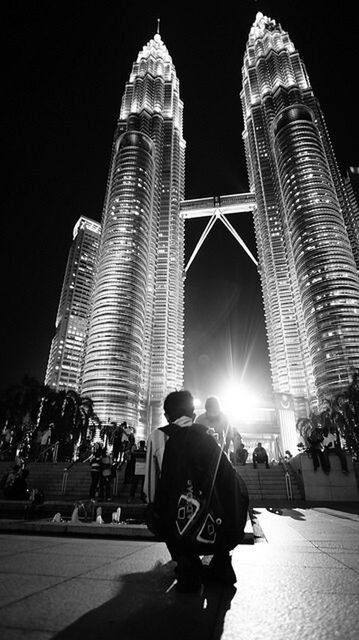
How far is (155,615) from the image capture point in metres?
1.84

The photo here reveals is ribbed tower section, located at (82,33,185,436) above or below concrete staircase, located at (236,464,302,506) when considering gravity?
above

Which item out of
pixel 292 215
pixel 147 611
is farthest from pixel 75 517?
pixel 292 215

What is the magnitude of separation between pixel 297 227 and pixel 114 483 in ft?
407

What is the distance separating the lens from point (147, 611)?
6.27 feet

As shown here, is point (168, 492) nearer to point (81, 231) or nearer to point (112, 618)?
point (112, 618)

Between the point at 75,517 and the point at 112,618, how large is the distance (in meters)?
5.83

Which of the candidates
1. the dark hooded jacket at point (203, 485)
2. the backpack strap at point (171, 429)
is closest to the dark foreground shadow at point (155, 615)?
the dark hooded jacket at point (203, 485)

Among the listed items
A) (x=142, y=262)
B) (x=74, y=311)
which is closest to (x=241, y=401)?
(x=142, y=262)

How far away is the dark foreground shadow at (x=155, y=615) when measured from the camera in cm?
160

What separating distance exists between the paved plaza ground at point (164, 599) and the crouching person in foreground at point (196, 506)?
0.63 ft

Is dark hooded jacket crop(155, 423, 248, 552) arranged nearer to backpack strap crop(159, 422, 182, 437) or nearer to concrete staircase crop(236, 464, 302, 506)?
backpack strap crop(159, 422, 182, 437)

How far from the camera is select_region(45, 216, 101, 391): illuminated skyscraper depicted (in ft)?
525

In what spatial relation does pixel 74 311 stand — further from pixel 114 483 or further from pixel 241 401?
pixel 114 483

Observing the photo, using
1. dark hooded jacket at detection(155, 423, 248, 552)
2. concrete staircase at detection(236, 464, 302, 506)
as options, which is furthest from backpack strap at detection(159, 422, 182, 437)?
concrete staircase at detection(236, 464, 302, 506)
